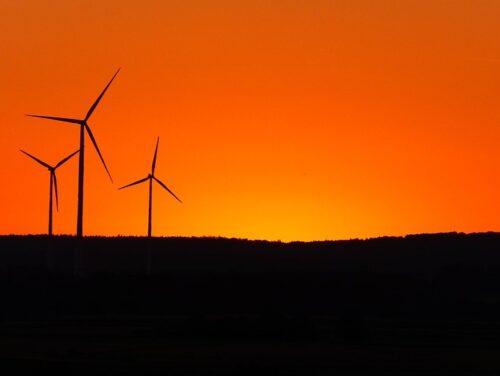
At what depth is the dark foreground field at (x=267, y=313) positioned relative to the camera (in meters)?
54.6

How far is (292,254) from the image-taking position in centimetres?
16925

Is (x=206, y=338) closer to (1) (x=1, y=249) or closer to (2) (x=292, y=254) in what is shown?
(2) (x=292, y=254)

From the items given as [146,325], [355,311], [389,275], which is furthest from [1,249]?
[146,325]

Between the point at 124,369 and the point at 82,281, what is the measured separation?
49.8m

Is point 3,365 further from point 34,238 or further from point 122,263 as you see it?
point 34,238

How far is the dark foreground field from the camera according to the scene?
54.6 m

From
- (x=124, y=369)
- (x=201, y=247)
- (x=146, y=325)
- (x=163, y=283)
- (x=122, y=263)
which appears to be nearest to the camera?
(x=124, y=369)

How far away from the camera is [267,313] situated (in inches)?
3130

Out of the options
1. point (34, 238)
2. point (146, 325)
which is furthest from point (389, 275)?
point (34, 238)

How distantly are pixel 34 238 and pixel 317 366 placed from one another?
147 m

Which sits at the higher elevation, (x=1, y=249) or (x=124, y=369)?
(x=1, y=249)

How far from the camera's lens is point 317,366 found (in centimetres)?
5281

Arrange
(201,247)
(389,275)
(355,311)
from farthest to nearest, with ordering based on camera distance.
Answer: (201,247), (389,275), (355,311)

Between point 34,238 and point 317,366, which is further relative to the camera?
point 34,238
